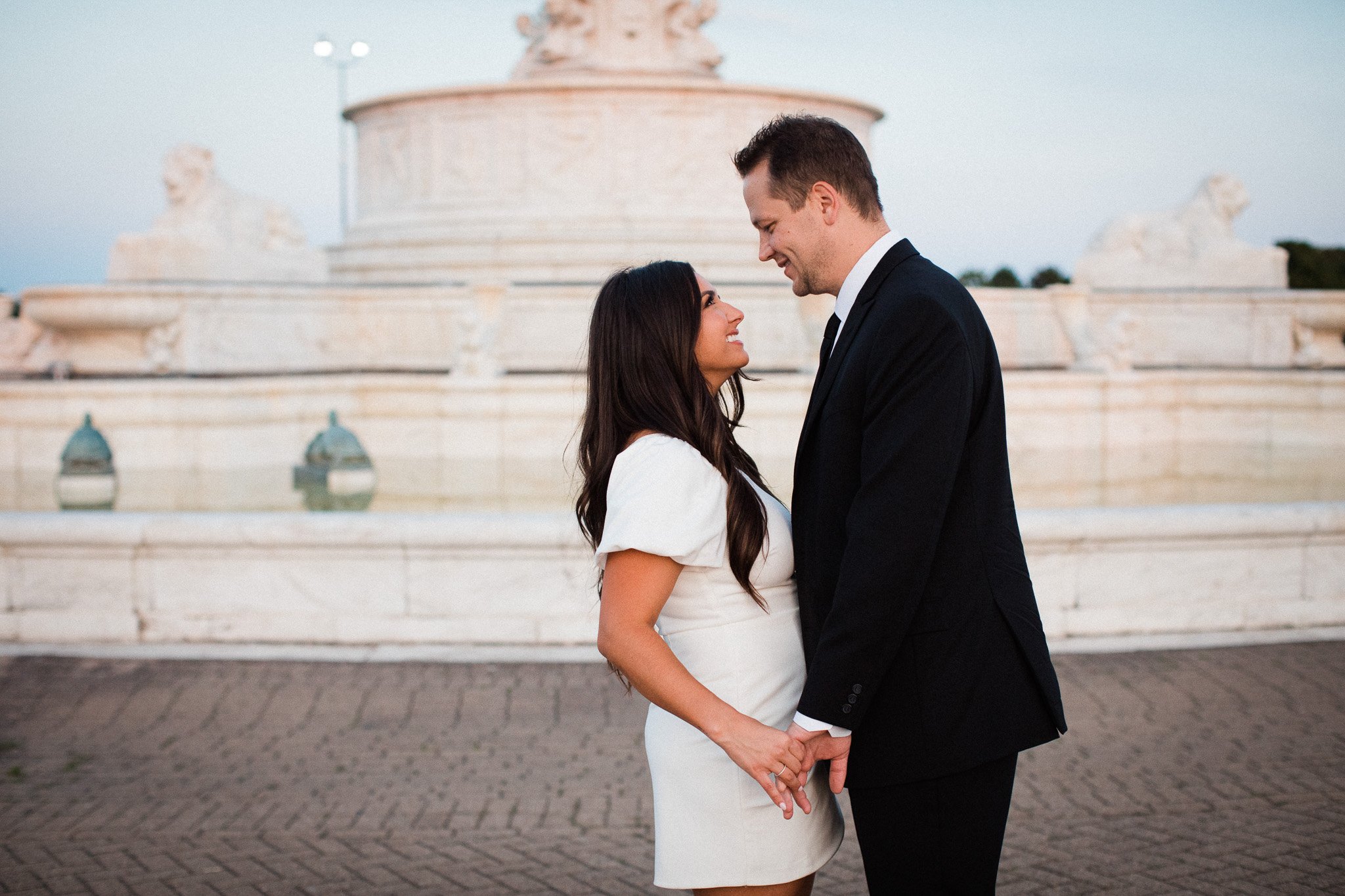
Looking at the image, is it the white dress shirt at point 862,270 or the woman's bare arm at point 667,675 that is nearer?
the woman's bare arm at point 667,675

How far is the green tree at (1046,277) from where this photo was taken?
33375mm

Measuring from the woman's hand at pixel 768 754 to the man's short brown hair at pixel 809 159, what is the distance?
0.91m

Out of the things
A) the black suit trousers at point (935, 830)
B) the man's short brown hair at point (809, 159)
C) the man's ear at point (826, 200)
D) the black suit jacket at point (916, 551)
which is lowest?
the black suit trousers at point (935, 830)

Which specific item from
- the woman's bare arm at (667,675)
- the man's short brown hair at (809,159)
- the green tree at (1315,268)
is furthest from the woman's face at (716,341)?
the green tree at (1315,268)

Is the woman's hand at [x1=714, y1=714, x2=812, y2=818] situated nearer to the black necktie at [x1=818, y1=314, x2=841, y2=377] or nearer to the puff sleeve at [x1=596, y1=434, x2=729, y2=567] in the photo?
the puff sleeve at [x1=596, y1=434, x2=729, y2=567]

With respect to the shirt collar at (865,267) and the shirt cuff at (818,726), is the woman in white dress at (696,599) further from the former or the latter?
the shirt collar at (865,267)

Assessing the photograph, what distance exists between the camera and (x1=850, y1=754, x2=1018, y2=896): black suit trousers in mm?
2150

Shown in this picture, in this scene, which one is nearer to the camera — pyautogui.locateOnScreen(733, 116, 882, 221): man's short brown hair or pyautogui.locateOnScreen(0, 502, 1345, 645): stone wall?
pyautogui.locateOnScreen(733, 116, 882, 221): man's short brown hair

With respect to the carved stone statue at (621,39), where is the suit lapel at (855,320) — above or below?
below

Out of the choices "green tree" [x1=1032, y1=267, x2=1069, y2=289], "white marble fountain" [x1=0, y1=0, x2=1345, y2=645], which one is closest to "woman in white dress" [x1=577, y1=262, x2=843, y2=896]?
"white marble fountain" [x1=0, y1=0, x2=1345, y2=645]

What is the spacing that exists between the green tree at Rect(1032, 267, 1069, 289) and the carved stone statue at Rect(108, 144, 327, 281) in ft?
66.7

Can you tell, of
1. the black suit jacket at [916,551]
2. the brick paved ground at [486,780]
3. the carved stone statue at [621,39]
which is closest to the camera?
the black suit jacket at [916,551]

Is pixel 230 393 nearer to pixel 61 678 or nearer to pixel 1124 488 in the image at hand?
pixel 61 678

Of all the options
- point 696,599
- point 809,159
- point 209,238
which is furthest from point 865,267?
point 209,238
